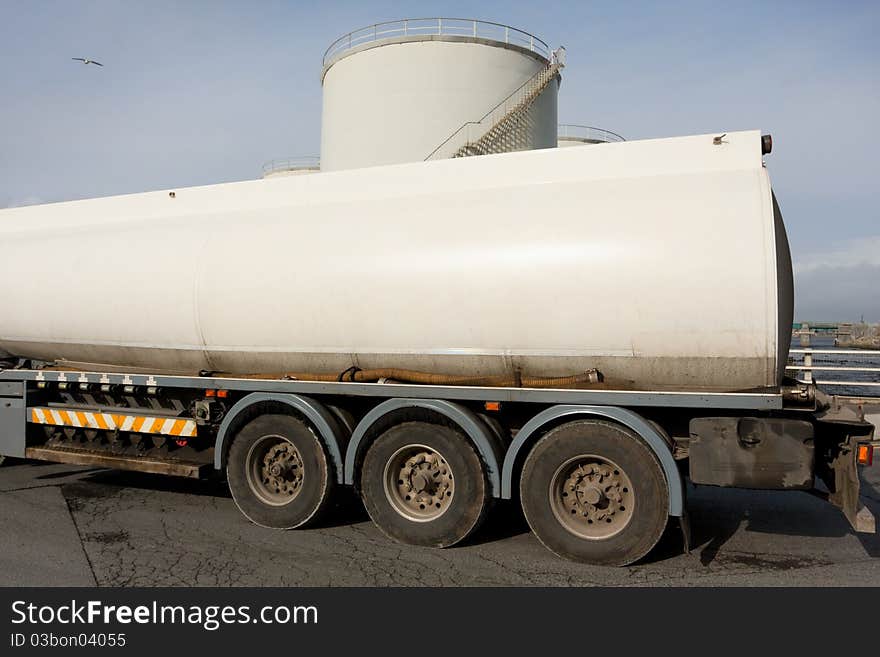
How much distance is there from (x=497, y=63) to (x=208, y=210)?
1212cm

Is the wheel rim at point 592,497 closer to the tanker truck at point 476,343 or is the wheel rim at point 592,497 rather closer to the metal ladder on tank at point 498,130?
the tanker truck at point 476,343

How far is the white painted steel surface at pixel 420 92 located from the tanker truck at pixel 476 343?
33.2 feet

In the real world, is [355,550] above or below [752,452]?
below

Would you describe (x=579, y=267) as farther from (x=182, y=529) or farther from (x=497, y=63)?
(x=497, y=63)

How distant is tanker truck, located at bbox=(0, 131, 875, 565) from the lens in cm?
516

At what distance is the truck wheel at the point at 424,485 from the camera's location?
5.70 meters

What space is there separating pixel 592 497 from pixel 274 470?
3.09 meters

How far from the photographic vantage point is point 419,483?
593 centimetres

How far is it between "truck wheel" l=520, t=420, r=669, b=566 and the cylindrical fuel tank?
0.60 m

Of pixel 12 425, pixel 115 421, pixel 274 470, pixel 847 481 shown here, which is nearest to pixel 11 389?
pixel 12 425

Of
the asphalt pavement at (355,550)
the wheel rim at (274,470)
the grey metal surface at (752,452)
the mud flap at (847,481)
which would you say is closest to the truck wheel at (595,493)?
the asphalt pavement at (355,550)

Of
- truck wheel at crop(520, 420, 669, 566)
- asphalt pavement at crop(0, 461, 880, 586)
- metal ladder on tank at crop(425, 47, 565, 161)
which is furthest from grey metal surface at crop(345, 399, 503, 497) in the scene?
metal ladder on tank at crop(425, 47, 565, 161)

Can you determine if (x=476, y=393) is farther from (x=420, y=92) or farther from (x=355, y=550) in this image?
(x=420, y=92)

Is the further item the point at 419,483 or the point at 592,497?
the point at 419,483
